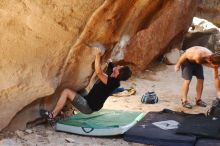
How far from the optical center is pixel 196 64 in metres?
6.98

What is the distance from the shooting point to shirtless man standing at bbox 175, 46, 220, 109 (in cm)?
675

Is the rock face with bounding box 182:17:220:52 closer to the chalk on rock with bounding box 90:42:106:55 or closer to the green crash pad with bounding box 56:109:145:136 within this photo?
the green crash pad with bounding box 56:109:145:136

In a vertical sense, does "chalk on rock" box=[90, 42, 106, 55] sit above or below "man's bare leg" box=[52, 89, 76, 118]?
above

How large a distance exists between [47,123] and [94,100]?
0.67 m

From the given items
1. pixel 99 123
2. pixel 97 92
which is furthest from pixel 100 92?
pixel 99 123

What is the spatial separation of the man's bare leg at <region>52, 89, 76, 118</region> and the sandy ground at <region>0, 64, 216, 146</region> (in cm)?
22

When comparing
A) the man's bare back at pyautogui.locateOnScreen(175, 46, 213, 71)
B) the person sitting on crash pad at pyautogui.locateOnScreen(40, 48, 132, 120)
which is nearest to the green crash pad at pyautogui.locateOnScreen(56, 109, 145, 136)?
the person sitting on crash pad at pyautogui.locateOnScreen(40, 48, 132, 120)

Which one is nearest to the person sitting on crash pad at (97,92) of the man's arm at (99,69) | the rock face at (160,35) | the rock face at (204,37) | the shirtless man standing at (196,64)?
the man's arm at (99,69)

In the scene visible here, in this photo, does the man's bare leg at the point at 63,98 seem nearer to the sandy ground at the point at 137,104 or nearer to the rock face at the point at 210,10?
the sandy ground at the point at 137,104

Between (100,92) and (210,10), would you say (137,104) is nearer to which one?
(100,92)

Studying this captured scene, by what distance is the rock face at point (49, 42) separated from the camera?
177 inches

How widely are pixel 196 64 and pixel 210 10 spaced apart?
683 cm

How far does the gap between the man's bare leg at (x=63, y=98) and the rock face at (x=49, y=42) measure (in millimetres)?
116

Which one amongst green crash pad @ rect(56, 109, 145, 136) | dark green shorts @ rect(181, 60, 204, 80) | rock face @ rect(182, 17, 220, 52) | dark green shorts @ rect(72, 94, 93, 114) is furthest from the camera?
rock face @ rect(182, 17, 220, 52)
